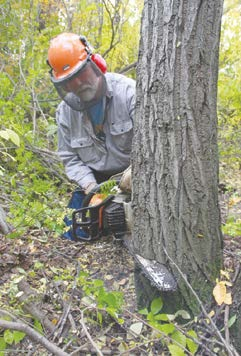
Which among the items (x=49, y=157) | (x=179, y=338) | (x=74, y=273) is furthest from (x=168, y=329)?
(x=49, y=157)

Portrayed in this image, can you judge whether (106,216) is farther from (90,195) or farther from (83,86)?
(83,86)

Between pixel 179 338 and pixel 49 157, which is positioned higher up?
pixel 49 157

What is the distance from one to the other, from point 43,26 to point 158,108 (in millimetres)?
4792

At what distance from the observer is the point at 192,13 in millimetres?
1627

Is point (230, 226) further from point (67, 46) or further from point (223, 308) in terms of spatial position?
point (67, 46)

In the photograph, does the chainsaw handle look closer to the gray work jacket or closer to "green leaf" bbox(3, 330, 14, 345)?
the gray work jacket

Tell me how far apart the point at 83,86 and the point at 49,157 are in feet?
5.42

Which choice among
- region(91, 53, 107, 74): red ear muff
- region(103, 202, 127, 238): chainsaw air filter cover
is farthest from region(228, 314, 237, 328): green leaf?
region(91, 53, 107, 74): red ear muff

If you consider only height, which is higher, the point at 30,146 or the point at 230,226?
the point at 30,146

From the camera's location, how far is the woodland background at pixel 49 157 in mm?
1888

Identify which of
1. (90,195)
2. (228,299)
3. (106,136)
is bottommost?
(228,299)

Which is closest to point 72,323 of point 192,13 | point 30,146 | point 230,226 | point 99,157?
point 230,226

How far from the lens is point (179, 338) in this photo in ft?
5.30

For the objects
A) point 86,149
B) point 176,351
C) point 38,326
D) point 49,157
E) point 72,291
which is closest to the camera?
point 176,351
